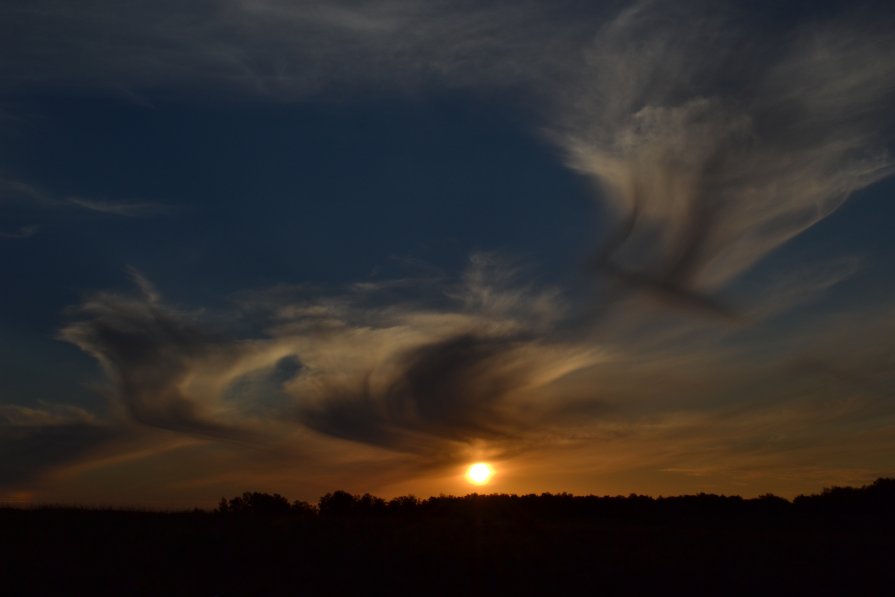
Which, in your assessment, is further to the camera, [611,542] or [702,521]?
[702,521]

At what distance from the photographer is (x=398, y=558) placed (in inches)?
1497

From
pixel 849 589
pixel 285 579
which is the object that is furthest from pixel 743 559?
pixel 285 579

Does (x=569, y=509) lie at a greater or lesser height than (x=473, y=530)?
greater

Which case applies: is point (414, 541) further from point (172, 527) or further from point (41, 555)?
point (41, 555)

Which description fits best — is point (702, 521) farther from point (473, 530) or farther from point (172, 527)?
point (172, 527)

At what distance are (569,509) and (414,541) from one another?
37.9 meters

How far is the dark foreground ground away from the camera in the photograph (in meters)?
34.3

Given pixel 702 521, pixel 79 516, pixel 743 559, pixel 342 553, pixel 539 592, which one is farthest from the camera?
pixel 702 521

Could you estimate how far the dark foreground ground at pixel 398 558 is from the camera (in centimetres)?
3434

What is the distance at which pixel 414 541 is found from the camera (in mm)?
40625

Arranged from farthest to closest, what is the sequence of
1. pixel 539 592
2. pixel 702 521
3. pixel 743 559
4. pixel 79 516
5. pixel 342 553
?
1. pixel 702 521
2. pixel 79 516
3. pixel 743 559
4. pixel 342 553
5. pixel 539 592

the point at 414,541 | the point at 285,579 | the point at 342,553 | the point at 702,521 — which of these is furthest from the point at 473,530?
the point at 702,521

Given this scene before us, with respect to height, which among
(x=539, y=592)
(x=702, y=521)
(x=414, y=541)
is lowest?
(x=539, y=592)

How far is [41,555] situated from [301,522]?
12.1m
